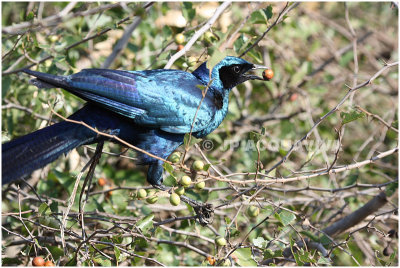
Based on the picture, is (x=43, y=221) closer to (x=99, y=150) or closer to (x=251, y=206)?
(x=99, y=150)

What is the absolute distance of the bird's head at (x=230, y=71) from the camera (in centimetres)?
407

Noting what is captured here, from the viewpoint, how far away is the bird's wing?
3.45 meters

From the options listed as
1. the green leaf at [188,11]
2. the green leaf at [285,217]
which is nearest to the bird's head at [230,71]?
the green leaf at [188,11]

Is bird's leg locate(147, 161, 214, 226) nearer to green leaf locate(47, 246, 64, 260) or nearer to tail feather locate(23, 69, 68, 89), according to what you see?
green leaf locate(47, 246, 64, 260)

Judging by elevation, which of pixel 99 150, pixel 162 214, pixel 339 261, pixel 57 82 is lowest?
pixel 339 261

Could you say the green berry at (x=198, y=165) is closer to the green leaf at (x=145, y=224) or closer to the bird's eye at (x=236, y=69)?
the green leaf at (x=145, y=224)

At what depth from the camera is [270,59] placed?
225 inches

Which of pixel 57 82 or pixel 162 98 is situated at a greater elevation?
pixel 57 82

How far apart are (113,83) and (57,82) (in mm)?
438

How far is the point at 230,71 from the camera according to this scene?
4117 millimetres

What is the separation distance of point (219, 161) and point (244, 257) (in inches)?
23.4

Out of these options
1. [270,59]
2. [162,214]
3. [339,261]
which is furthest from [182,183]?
[270,59]

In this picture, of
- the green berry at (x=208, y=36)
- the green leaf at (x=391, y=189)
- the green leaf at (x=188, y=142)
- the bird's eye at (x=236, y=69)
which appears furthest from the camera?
the bird's eye at (x=236, y=69)

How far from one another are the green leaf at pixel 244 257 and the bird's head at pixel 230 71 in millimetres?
1469
